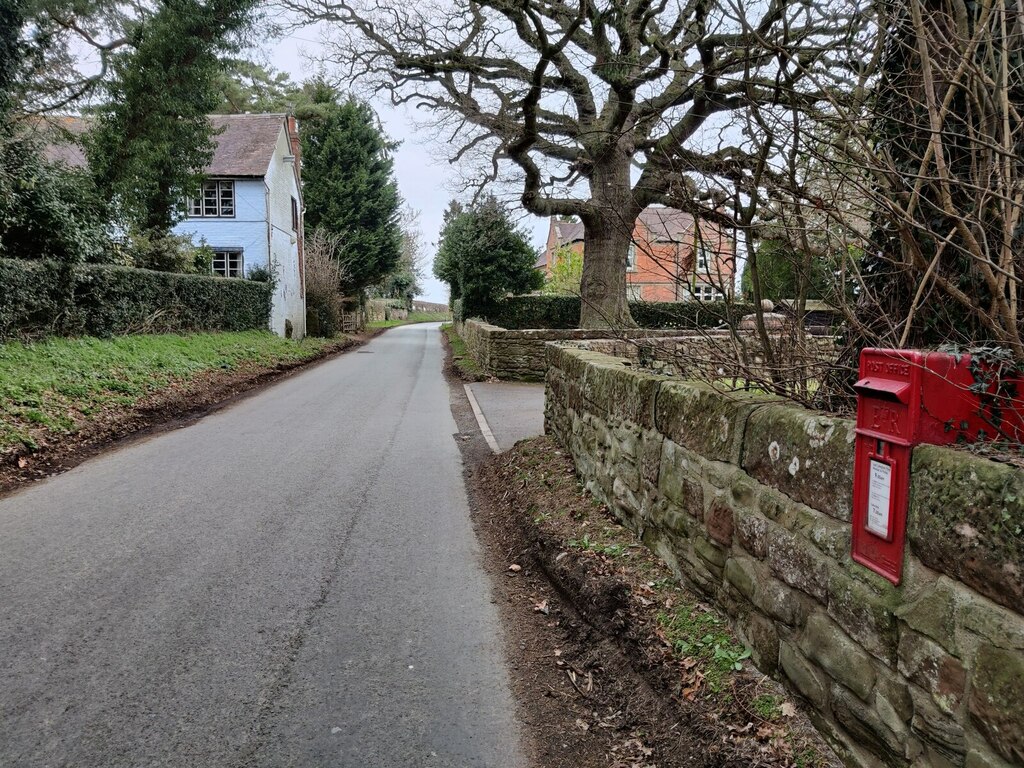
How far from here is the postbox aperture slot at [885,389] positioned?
2090mm

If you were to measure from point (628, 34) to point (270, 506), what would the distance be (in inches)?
472

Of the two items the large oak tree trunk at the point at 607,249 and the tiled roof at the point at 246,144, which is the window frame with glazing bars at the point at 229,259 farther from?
the large oak tree trunk at the point at 607,249

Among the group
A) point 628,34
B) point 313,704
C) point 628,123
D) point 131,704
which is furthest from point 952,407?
point 628,123

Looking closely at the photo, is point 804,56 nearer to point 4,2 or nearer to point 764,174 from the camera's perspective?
point 764,174

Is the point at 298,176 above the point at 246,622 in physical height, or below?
above

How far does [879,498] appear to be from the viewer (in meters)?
2.20

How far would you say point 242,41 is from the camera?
1895 centimetres

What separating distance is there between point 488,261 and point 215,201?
12535 mm

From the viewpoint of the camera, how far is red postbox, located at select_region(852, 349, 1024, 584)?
6.80 ft

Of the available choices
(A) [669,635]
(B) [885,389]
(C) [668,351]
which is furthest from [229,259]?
(B) [885,389]

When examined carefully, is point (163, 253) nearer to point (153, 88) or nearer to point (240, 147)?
point (153, 88)

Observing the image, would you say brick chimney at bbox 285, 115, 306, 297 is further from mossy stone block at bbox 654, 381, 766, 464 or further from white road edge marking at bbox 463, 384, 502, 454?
mossy stone block at bbox 654, 381, 766, 464

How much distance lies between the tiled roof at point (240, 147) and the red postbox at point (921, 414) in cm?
2941

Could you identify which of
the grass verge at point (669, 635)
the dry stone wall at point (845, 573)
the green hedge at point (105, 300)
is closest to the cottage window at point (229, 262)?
the green hedge at point (105, 300)
